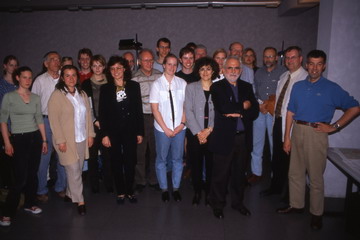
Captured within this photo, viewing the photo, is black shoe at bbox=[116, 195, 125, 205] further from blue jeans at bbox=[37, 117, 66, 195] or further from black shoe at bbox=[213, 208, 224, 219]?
black shoe at bbox=[213, 208, 224, 219]

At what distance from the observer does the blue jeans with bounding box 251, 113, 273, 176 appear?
404cm

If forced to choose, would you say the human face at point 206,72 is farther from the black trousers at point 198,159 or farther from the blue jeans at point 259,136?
the blue jeans at point 259,136

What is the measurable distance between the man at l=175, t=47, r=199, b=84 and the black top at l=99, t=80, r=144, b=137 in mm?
695

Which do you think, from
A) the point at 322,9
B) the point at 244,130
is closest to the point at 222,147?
the point at 244,130

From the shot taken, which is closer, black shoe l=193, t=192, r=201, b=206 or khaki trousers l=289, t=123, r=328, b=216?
khaki trousers l=289, t=123, r=328, b=216

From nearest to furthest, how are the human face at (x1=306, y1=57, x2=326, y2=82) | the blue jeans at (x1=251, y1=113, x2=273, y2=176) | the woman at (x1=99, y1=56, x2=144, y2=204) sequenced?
1. the human face at (x1=306, y1=57, x2=326, y2=82)
2. the woman at (x1=99, y1=56, x2=144, y2=204)
3. the blue jeans at (x1=251, y1=113, x2=273, y2=176)

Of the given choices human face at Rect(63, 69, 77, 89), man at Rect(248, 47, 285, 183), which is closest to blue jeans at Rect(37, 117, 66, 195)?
human face at Rect(63, 69, 77, 89)

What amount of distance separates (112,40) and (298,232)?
6528 mm

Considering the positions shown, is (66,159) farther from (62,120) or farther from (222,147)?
(222,147)

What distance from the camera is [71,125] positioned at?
3.09 m

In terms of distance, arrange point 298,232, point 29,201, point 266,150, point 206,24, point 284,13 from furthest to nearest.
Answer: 1. point 206,24
2. point 284,13
3. point 266,150
4. point 29,201
5. point 298,232

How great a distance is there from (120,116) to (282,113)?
1.96m

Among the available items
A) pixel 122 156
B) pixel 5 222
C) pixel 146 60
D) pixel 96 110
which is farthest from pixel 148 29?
pixel 5 222

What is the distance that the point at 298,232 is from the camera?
9.57ft
